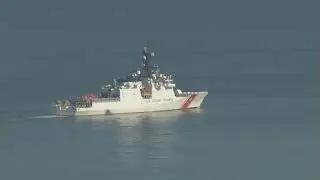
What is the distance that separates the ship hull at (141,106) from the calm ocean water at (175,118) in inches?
25.0

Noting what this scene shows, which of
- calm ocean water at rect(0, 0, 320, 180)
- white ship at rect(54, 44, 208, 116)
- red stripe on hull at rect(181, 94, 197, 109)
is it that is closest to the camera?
calm ocean water at rect(0, 0, 320, 180)

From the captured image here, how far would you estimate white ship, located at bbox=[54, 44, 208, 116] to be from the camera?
238ft

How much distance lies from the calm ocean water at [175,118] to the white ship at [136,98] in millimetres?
750

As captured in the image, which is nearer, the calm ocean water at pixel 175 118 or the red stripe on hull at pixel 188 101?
the calm ocean water at pixel 175 118

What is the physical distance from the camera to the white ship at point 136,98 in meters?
72.6

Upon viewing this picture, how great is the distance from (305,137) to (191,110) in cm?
1125

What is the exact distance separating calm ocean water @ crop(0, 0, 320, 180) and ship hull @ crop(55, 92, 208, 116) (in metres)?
0.63

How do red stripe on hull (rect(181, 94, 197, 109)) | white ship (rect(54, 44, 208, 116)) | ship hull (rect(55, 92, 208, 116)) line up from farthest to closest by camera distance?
red stripe on hull (rect(181, 94, 197, 109)), white ship (rect(54, 44, 208, 116)), ship hull (rect(55, 92, 208, 116))

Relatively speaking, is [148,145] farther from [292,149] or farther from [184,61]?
[184,61]

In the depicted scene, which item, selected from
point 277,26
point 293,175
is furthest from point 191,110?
point 277,26

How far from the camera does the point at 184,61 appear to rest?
10888 centimetres

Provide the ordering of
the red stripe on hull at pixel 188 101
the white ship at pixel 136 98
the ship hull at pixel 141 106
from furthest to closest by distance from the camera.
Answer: the red stripe on hull at pixel 188 101 < the white ship at pixel 136 98 < the ship hull at pixel 141 106

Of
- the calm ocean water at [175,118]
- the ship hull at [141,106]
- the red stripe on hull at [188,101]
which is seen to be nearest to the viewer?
the calm ocean water at [175,118]

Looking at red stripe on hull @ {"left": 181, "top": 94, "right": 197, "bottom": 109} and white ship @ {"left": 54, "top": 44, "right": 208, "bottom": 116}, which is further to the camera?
red stripe on hull @ {"left": 181, "top": 94, "right": 197, "bottom": 109}
